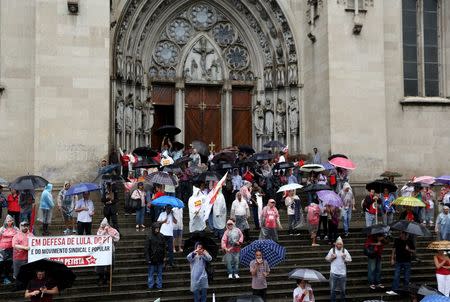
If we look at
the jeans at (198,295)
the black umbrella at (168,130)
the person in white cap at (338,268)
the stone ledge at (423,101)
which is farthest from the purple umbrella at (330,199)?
the stone ledge at (423,101)

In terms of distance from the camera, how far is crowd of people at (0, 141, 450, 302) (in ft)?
41.1

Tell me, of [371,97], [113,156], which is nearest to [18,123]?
[113,156]

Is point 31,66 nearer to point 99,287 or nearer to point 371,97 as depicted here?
point 99,287

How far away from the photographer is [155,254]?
41.0 feet

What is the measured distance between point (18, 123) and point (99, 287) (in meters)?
10.0

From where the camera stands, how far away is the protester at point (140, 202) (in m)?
15.8

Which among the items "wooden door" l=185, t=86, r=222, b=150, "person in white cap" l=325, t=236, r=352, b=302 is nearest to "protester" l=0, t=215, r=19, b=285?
"person in white cap" l=325, t=236, r=352, b=302

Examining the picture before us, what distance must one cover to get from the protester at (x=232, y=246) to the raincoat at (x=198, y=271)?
1.33m

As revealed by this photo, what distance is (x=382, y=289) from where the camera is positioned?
1366cm

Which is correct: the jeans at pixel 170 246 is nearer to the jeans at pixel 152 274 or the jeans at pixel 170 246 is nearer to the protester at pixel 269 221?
the jeans at pixel 152 274

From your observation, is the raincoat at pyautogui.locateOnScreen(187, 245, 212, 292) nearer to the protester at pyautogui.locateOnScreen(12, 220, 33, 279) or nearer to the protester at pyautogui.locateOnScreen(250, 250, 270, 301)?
the protester at pyautogui.locateOnScreen(250, 250, 270, 301)

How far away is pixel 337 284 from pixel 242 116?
13.7 m

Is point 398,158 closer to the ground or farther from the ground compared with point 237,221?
farther from the ground

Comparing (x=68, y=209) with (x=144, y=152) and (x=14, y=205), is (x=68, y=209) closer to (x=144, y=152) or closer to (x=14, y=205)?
(x=14, y=205)
